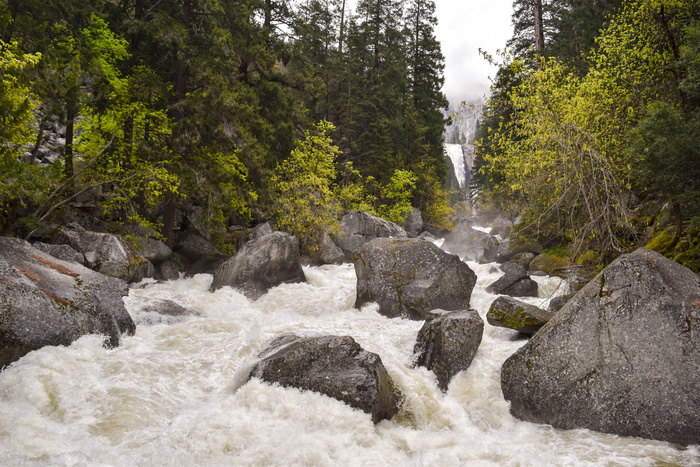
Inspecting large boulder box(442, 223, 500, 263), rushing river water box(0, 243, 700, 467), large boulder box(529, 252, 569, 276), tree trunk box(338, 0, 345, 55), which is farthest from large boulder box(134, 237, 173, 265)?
tree trunk box(338, 0, 345, 55)

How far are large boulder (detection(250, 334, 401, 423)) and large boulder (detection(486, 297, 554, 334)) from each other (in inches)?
118

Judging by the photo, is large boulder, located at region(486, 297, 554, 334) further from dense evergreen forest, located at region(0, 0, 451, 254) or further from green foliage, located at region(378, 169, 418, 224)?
green foliage, located at region(378, 169, 418, 224)

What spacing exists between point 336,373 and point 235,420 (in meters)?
1.63

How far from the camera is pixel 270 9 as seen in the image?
20.1 metres

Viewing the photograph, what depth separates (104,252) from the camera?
38.9 feet

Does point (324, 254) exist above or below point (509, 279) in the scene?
above

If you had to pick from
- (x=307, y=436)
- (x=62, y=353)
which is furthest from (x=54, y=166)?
(x=307, y=436)

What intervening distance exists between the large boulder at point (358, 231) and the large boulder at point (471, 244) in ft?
19.3

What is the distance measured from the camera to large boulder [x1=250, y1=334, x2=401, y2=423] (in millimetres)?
6164

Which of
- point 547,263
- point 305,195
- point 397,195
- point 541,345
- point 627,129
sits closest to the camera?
point 541,345

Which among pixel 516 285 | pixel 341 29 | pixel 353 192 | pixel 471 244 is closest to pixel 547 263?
pixel 516 285

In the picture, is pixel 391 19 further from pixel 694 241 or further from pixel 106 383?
pixel 106 383

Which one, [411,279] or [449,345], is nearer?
[449,345]

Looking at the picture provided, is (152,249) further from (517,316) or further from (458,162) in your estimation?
(458,162)
